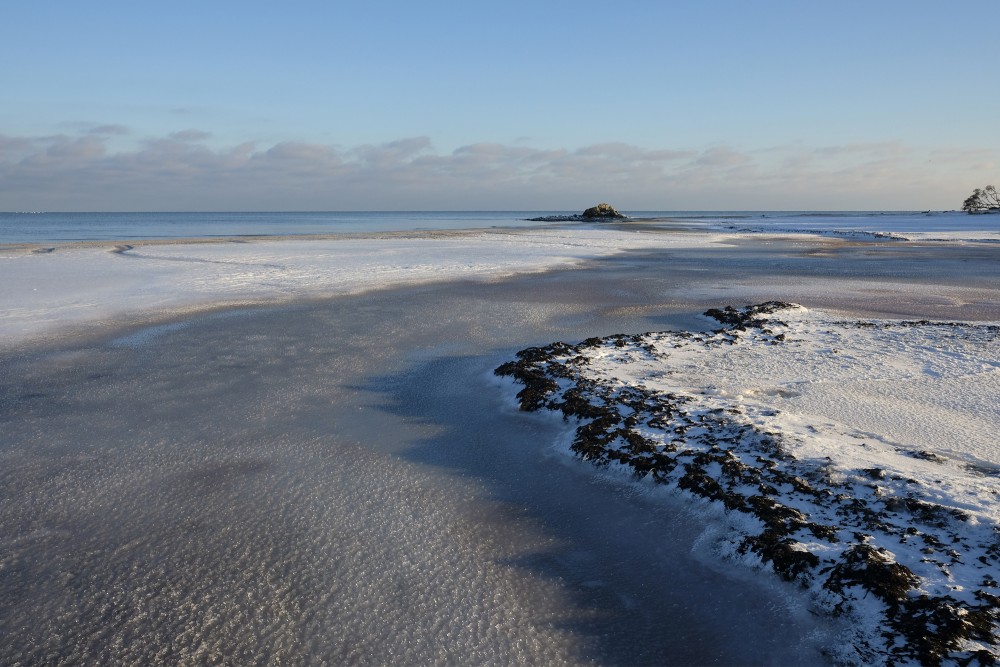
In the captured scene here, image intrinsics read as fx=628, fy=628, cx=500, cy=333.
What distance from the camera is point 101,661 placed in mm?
3039

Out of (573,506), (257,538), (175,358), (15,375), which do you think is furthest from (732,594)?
(15,375)

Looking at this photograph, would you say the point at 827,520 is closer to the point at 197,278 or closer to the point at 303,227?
the point at 197,278

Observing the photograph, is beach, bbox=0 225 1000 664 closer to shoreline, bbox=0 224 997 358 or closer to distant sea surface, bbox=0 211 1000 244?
shoreline, bbox=0 224 997 358

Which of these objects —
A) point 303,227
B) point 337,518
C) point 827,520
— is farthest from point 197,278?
point 303,227

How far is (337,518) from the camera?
4.38m

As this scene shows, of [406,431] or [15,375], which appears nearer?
[406,431]

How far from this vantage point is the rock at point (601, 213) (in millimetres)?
92062

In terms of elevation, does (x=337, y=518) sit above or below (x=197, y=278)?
below

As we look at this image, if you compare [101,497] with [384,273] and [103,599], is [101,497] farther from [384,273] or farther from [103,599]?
[384,273]

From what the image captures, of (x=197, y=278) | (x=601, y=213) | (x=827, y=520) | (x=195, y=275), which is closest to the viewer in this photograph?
(x=827, y=520)

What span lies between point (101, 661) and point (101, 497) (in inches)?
76.1

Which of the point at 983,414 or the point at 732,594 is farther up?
the point at 983,414

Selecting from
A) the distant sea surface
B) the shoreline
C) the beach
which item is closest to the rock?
the distant sea surface

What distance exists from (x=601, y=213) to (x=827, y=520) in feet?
303
